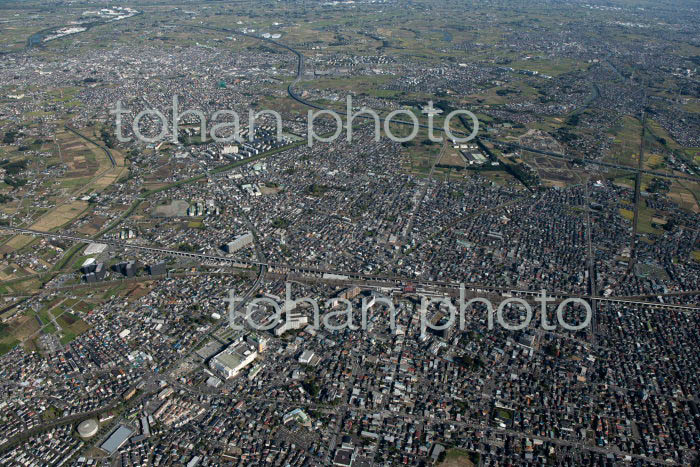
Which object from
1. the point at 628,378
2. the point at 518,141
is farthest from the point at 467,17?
the point at 628,378

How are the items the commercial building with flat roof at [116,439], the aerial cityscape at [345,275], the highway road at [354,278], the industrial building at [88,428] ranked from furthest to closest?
1. the highway road at [354,278]
2. the aerial cityscape at [345,275]
3. the industrial building at [88,428]
4. the commercial building with flat roof at [116,439]

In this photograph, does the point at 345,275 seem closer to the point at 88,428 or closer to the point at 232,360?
the point at 232,360

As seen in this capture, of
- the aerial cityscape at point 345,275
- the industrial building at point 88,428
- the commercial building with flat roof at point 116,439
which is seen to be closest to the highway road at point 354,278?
the aerial cityscape at point 345,275

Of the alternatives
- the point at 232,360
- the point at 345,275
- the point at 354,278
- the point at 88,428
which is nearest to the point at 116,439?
the point at 88,428

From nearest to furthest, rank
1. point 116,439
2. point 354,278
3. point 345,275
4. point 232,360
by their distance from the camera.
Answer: point 116,439, point 232,360, point 354,278, point 345,275

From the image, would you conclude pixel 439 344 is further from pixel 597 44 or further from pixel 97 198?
pixel 597 44

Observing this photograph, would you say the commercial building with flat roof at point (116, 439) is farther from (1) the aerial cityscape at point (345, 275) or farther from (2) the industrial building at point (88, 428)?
(2) the industrial building at point (88, 428)

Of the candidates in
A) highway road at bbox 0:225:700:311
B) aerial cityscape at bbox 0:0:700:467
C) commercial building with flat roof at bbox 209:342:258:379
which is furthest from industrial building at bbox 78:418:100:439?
highway road at bbox 0:225:700:311

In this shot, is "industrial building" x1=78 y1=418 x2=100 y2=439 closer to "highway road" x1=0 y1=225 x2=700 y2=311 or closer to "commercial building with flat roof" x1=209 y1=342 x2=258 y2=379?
"commercial building with flat roof" x1=209 y1=342 x2=258 y2=379
